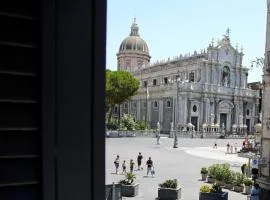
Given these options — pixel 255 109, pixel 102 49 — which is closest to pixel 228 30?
pixel 255 109

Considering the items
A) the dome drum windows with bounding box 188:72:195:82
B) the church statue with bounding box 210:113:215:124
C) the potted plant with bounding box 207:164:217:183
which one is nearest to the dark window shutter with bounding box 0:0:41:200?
the potted plant with bounding box 207:164:217:183

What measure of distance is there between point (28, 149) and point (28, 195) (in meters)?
0.16

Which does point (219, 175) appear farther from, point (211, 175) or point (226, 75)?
point (226, 75)

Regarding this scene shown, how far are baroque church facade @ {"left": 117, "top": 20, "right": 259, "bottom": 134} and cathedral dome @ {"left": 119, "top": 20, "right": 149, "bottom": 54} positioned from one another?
545 inches

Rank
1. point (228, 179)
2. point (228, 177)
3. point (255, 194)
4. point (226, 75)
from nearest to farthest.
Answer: point (255, 194) → point (228, 179) → point (228, 177) → point (226, 75)

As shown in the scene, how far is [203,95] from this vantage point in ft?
190

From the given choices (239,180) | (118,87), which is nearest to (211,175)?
(239,180)

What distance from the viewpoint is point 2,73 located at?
1359 mm

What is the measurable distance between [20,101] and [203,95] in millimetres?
57640

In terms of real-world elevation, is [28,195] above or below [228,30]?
below

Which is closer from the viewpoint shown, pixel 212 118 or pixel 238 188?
pixel 238 188

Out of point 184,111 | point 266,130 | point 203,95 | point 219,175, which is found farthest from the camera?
point 203,95

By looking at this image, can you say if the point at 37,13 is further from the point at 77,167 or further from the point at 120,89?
the point at 120,89

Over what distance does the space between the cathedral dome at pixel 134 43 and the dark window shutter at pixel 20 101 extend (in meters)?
80.1
